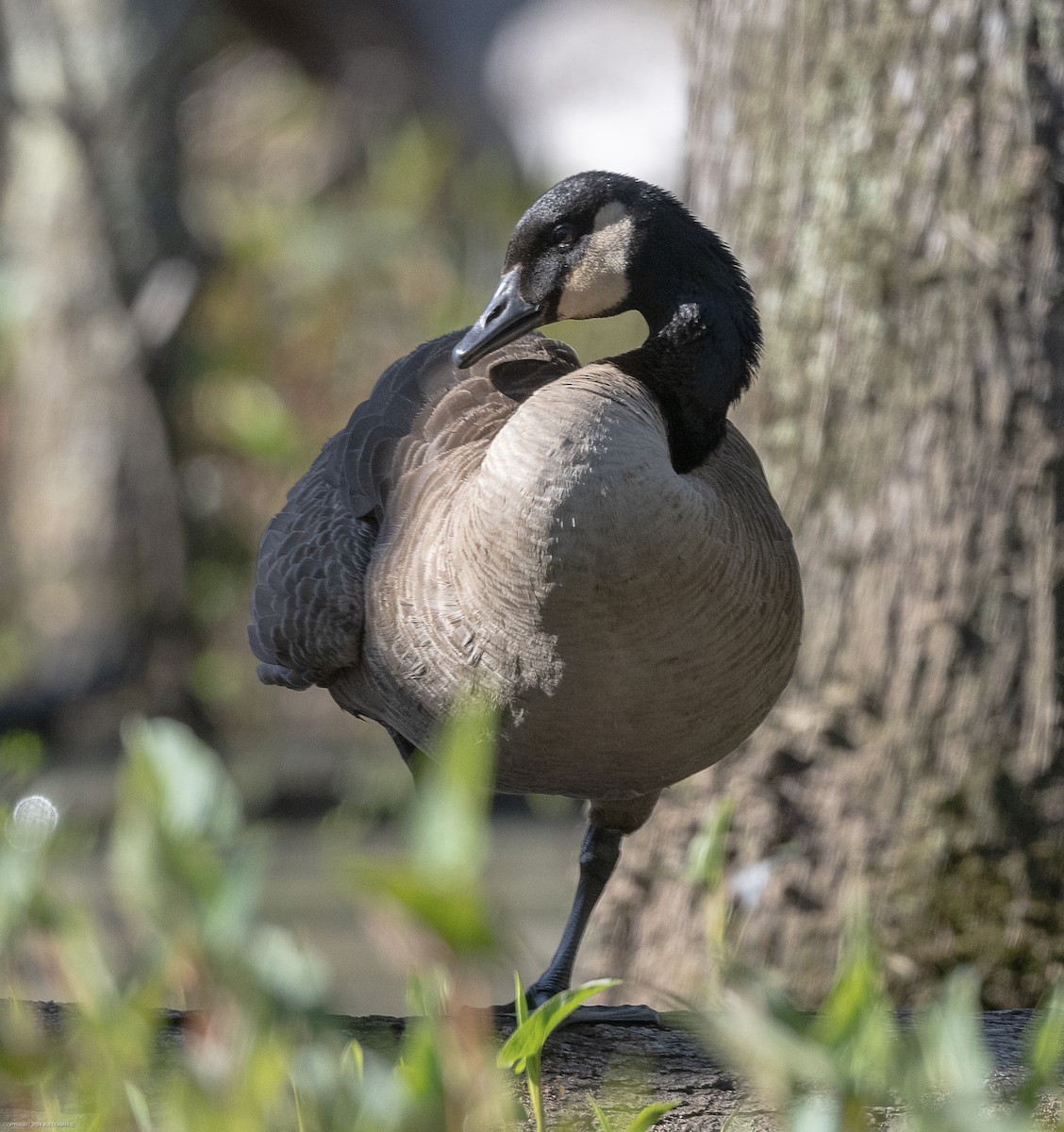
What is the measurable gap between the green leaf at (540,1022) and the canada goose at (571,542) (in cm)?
76

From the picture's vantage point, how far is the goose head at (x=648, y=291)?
278 cm

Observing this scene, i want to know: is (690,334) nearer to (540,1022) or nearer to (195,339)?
(540,1022)

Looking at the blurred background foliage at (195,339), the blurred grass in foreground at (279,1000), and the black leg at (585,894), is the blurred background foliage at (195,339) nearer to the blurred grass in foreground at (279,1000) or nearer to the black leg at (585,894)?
the black leg at (585,894)

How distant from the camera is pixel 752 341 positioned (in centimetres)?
285

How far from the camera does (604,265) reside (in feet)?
9.23

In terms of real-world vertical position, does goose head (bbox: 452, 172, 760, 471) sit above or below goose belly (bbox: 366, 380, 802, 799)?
above

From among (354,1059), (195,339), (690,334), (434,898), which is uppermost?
(690,334)

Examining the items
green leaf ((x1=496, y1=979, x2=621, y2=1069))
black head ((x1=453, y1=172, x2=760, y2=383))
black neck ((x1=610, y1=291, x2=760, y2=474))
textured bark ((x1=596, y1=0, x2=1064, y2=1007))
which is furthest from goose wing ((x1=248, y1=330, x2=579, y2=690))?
green leaf ((x1=496, y1=979, x2=621, y2=1069))

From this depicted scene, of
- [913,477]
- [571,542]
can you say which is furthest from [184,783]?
[913,477]

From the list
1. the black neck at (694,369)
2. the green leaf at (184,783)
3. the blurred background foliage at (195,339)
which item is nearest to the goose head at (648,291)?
the black neck at (694,369)

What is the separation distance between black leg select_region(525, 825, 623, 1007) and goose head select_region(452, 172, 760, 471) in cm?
96

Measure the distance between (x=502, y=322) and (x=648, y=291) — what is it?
29 cm

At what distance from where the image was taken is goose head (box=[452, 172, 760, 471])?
2783 millimetres

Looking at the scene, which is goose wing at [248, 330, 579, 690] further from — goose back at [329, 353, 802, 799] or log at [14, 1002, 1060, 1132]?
log at [14, 1002, 1060, 1132]
